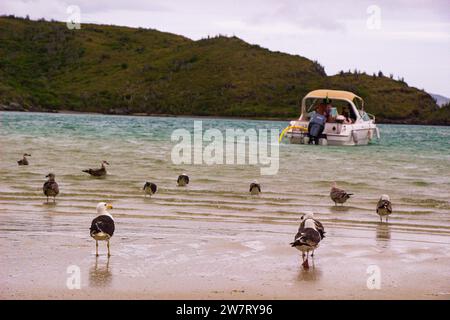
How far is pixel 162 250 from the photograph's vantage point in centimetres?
1057

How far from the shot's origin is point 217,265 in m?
9.66

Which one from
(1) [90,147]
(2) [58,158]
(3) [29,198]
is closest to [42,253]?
(3) [29,198]

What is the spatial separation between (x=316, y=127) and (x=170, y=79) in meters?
117

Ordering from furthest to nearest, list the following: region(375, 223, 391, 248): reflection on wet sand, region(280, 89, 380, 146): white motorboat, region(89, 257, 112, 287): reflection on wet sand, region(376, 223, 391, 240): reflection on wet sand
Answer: region(280, 89, 380, 146): white motorboat → region(376, 223, 391, 240): reflection on wet sand → region(375, 223, 391, 248): reflection on wet sand → region(89, 257, 112, 287): reflection on wet sand

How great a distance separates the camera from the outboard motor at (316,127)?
1610 inches

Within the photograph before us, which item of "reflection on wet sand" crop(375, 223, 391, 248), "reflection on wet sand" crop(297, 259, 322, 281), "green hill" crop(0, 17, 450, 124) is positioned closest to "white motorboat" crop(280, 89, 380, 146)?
"reflection on wet sand" crop(375, 223, 391, 248)

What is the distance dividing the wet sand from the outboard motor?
28261 mm

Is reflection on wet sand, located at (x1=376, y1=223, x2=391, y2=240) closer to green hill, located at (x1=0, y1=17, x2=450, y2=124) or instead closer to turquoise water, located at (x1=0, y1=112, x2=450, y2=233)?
turquoise water, located at (x1=0, y1=112, x2=450, y2=233)

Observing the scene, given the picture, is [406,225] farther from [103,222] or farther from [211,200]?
[103,222]

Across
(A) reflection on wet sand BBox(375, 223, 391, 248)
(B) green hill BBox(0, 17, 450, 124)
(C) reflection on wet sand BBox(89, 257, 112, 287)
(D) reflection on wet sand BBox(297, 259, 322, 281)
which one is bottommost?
(D) reflection on wet sand BBox(297, 259, 322, 281)

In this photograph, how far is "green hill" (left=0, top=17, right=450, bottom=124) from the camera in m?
136

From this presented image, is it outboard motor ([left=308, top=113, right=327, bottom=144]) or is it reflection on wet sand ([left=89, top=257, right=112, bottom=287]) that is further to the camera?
outboard motor ([left=308, top=113, right=327, bottom=144])

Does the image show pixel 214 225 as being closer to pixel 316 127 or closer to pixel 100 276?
pixel 100 276

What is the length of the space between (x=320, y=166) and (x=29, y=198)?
45.9ft
